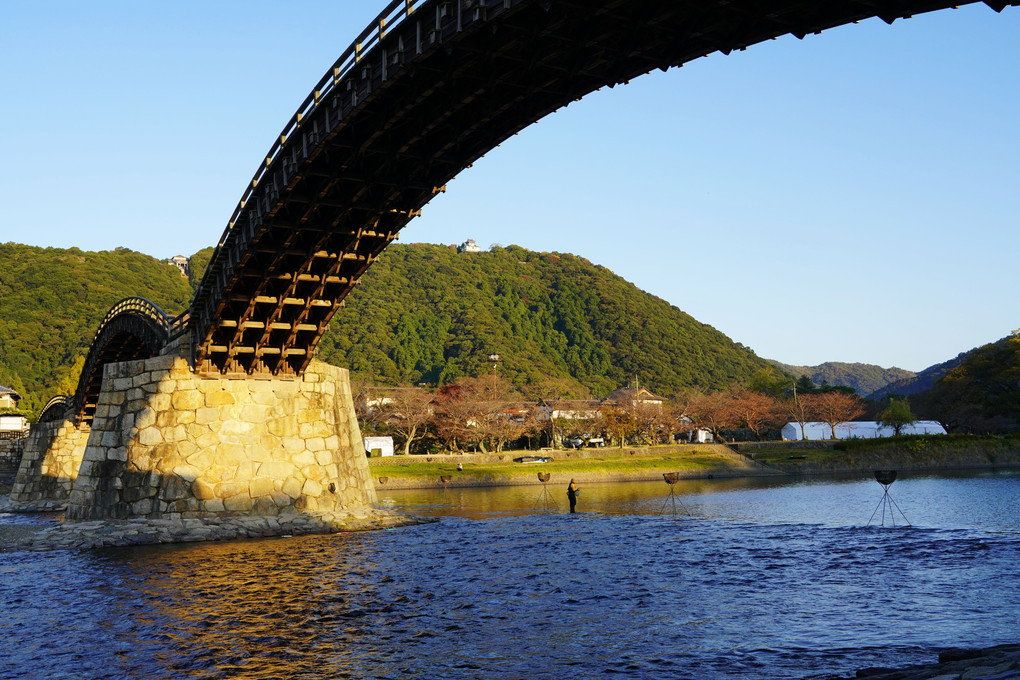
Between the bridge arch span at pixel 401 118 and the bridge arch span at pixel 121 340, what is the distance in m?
6.47

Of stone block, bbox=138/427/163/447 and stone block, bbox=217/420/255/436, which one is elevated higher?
stone block, bbox=217/420/255/436

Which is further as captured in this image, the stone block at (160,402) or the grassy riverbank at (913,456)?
the grassy riverbank at (913,456)

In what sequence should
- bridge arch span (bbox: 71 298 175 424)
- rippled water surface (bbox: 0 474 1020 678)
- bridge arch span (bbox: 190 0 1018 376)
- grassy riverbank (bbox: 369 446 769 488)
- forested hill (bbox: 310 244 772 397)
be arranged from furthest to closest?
forested hill (bbox: 310 244 772 397) < grassy riverbank (bbox: 369 446 769 488) < bridge arch span (bbox: 71 298 175 424) < bridge arch span (bbox: 190 0 1018 376) < rippled water surface (bbox: 0 474 1020 678)

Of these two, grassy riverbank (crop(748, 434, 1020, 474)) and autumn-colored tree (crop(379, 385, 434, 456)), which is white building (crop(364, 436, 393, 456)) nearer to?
autumn-colored tree (crop(379, 385, 434, 456))

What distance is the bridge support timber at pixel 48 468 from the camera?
53594mm

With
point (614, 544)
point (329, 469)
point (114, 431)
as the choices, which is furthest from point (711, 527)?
point (114, 431)

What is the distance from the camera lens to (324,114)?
23.8 meters

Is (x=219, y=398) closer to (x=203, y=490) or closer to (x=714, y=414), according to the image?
(x=203, y=490)

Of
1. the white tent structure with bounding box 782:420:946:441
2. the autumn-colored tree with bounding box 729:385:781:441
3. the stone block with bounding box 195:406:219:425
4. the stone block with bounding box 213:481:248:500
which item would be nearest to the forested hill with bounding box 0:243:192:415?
the stone block with bounding box 195:406:219:425

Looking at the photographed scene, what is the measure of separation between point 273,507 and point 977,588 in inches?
1018

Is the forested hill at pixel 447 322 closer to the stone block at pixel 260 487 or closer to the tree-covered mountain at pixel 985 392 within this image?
the tree-covered mountain at pixel 985 392

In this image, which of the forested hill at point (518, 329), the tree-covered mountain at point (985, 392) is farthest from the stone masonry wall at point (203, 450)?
the forested hill at point (518, 329)

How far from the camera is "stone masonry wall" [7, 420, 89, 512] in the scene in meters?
53.7

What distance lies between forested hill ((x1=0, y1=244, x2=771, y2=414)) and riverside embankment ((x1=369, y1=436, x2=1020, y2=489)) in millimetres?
32709
